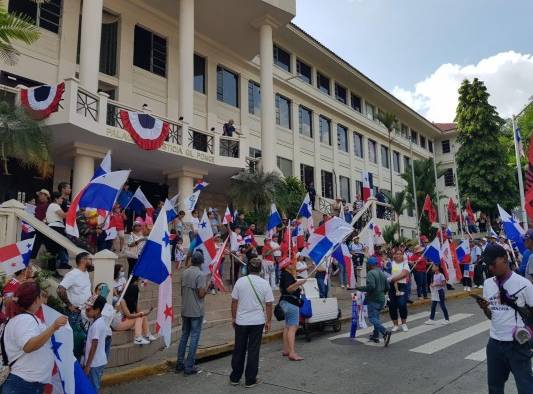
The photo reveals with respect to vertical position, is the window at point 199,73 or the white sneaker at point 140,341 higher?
the window at point 199,73

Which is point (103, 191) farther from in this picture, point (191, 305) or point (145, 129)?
point (145, 129)

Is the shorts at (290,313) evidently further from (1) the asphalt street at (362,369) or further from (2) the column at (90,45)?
(2) the column at (90,45)

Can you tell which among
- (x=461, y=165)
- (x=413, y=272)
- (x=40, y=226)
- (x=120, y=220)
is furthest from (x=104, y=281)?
(x=461, y=165)

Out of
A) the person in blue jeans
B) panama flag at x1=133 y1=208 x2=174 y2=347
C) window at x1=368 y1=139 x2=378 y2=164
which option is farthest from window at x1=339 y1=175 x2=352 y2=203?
panama flag at x1=133 y1=208 x2=174 y2=347

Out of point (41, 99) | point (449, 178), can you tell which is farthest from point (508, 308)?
point (449, 178)

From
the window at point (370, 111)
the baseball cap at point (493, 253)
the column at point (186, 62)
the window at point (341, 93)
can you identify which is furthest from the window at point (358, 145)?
the baseball cap at point (493, 253)

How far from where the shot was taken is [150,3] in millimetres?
18656

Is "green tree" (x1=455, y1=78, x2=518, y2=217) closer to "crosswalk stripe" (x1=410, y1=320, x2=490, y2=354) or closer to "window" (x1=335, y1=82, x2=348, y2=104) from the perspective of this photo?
"window" (x1=335, y1=82, x2=348, y2=104)

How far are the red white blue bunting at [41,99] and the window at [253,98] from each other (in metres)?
13.2

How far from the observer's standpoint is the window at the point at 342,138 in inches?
1260

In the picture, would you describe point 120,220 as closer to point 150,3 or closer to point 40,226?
point 40,226

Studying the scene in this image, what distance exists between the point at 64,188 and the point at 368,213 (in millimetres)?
18246

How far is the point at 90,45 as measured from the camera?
46.4ft

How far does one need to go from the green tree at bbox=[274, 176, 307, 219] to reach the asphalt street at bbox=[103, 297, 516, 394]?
9272 mm
